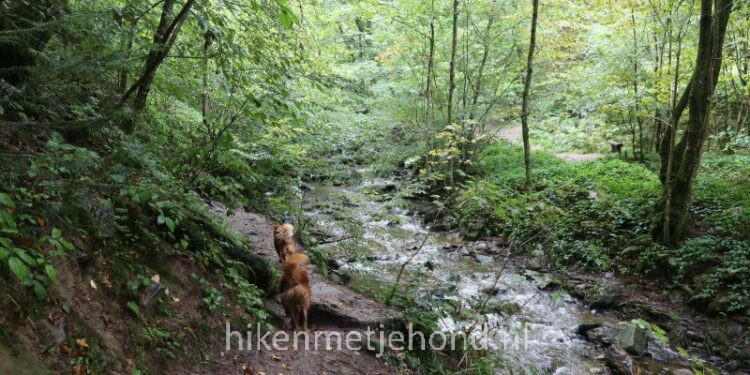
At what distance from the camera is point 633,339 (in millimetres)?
6691

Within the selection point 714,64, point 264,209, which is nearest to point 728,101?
point 714,64

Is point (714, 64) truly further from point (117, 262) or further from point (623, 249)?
point (117, 262)

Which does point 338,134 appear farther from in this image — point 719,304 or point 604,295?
point 719,304

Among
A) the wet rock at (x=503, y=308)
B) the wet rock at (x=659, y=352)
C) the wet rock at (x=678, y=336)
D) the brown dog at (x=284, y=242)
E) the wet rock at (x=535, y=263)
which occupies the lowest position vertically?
the wet rock at (x=659, y=352)

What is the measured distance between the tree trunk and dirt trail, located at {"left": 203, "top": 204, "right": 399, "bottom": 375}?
604cm

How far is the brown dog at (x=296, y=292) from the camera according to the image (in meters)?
5.03

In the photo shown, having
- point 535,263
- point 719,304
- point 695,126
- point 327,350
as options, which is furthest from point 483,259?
point 327,350

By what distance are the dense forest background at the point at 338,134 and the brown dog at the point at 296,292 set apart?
37 cm

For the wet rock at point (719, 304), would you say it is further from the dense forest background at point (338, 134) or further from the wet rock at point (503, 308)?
the wet rock at point (503, 308)

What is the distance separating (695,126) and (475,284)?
5.03 meters

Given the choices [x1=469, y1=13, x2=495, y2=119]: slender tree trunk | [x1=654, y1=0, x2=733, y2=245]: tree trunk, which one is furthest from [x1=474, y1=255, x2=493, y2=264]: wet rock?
[x1=469, y1=13, x2=495, y2=119]: slender tree trunk

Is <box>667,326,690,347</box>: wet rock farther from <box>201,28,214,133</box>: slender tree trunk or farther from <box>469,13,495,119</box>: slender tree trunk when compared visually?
<box>469,13,495,119</box>: slender tree trunk

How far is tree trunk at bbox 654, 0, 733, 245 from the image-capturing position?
8.06m

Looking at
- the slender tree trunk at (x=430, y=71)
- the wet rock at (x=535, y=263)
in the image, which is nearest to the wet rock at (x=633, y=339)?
the wet rock at (x=535, y=263)
